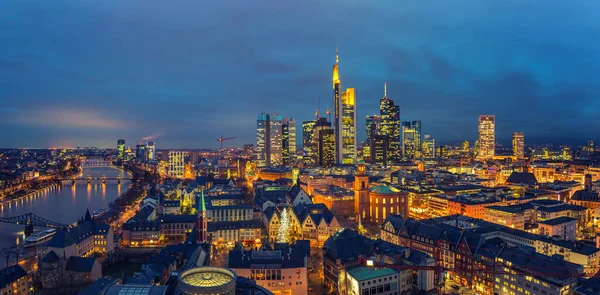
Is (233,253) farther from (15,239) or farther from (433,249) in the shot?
(15,239)

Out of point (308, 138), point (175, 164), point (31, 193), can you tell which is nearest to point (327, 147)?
point (308, 138)

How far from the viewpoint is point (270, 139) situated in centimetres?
13312

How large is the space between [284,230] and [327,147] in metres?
81.2

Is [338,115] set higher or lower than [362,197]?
higher

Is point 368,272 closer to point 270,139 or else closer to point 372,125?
point 270,139

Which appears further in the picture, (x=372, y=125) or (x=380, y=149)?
(x=372, y=125)

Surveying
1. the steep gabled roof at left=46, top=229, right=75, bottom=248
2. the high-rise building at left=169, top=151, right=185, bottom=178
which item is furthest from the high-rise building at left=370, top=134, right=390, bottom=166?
the steep gabled roof at left=46, top=229, right=75, bottom=248

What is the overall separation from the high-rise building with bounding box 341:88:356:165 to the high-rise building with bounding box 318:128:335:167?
3225 mm

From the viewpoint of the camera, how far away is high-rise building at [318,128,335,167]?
113 m

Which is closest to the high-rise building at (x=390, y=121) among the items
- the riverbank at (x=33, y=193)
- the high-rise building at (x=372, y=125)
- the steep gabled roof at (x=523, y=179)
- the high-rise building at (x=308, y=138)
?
the high-rise building at (x=372, y=125)

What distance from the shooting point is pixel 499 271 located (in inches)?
931

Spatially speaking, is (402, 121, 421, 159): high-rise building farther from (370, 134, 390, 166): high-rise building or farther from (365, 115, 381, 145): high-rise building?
(370, 134, 390, 166): high-rise building

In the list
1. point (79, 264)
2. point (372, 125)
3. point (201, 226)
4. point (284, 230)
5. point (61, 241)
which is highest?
point (372, 125)

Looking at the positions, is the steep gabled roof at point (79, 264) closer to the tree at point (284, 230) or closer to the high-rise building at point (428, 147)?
the tree at point (284, 230)
